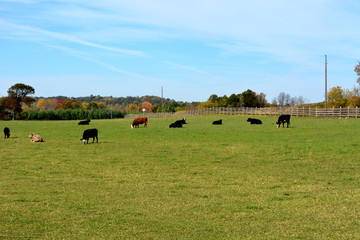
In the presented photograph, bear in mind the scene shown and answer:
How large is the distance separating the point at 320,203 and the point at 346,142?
16113 millimetres

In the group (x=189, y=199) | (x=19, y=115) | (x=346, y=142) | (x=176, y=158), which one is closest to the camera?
(x=189, y=199)

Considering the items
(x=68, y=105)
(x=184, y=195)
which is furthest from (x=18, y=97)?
(x=184, y=195)

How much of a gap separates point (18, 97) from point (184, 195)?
14017 centimetres

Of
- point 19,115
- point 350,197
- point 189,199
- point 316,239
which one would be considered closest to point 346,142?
point 350,197

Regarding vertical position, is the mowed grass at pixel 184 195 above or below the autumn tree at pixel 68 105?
below

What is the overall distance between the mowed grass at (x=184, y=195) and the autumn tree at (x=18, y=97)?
404 feet

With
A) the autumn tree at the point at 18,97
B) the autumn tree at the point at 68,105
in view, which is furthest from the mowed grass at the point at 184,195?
the autumn tree at the point at 68,105

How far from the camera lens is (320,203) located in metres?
9.96

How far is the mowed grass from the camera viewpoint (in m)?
7.80

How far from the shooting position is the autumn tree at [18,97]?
13388 centimetres

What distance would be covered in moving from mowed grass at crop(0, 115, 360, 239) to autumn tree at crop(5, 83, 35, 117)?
123m

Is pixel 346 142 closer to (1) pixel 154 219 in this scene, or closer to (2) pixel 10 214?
(1) pixel 154 219

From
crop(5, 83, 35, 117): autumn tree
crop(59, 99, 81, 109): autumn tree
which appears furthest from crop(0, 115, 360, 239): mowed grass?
crop(59, 99, 81, 109): autumn tree

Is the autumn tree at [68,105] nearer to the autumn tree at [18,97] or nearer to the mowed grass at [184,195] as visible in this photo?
the autumn tree at [18,97]
